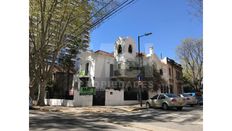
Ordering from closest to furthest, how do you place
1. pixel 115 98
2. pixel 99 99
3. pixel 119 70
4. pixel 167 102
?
1. pixel 167 102
2. pixel 99 99
3. pixel 115 98
4. pixel 119 70

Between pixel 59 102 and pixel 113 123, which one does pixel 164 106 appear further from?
pixel 59 102

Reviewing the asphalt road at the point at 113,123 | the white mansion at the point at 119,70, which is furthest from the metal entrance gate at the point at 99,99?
the asphalt road at the point at 113,123

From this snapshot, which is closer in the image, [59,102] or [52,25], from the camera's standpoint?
[52,25]

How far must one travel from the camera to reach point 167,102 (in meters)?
26.5

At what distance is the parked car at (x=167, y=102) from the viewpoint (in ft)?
85.3

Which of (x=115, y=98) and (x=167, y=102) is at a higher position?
(x=167, y=102)

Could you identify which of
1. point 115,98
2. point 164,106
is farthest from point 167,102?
point 115,98

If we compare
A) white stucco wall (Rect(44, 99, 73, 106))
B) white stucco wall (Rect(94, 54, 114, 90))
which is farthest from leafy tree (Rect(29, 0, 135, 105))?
white stucco wall (Rect(94, 54, 114, 90))

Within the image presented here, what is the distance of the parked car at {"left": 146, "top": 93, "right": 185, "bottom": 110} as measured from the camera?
26000 millimetres

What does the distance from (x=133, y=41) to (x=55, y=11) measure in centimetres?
2046

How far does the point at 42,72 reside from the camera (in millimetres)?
31672

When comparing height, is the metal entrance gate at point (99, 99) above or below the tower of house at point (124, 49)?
below

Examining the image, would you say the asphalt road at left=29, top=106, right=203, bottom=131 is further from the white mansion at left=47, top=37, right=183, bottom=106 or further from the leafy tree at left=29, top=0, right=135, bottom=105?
the white mansion at left=47, top=37, right=183, bottom=106

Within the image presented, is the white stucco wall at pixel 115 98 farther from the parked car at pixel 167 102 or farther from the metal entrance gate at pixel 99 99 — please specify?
the parked car at pixel 167 102
